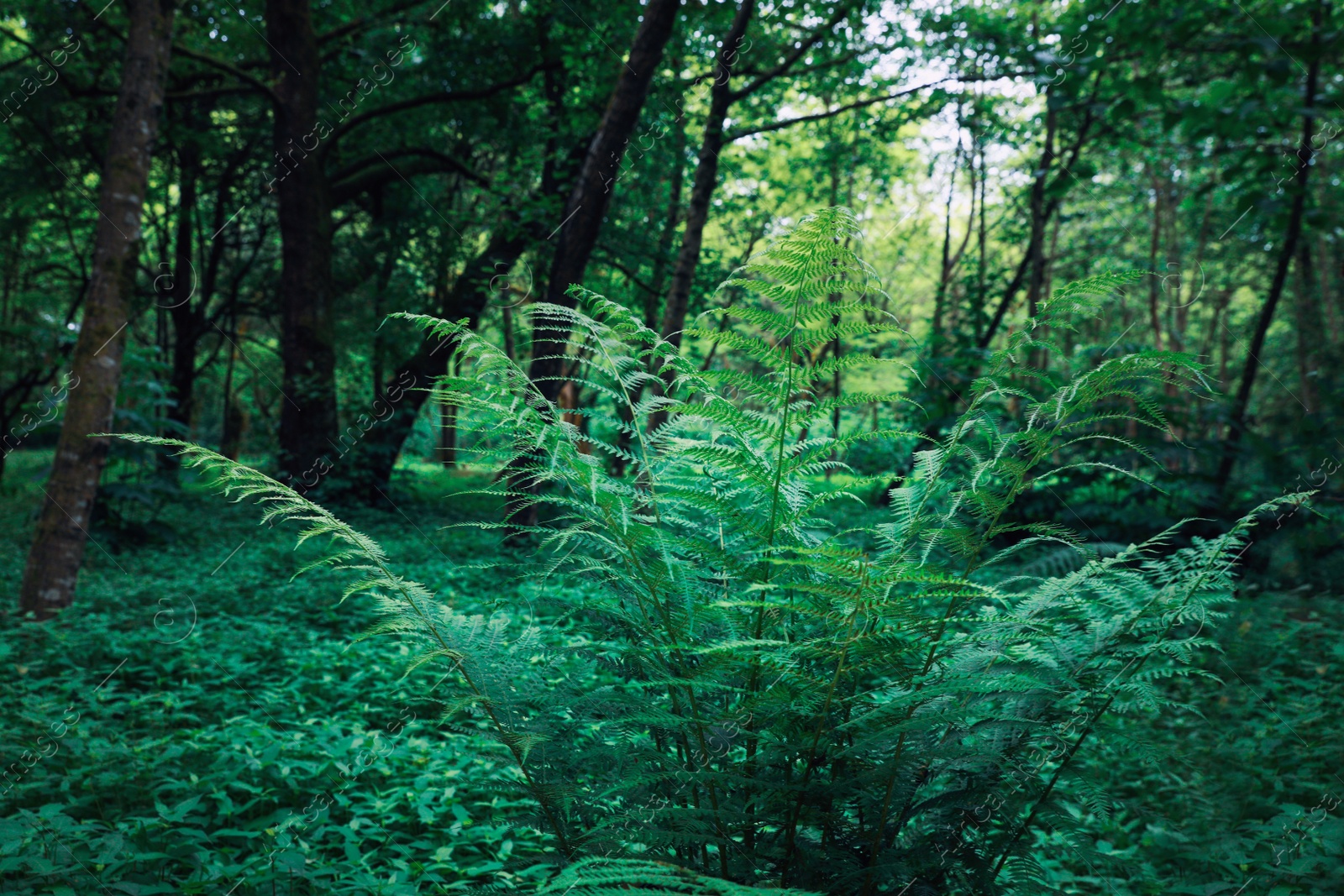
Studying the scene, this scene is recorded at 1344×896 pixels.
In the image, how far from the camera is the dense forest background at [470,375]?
2420mm

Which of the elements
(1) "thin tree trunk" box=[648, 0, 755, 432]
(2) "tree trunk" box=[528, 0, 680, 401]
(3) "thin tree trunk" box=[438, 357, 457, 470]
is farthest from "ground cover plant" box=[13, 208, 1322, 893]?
(1) "thin tree trunk" box=[648, 0, 755, 432]

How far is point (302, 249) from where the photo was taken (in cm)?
1047

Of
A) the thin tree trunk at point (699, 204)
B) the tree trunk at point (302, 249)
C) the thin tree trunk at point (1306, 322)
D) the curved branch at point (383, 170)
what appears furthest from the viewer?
the curved branch at point (383, 170)

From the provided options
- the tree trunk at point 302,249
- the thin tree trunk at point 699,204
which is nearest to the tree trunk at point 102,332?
the thin tree trunk at point 699,204

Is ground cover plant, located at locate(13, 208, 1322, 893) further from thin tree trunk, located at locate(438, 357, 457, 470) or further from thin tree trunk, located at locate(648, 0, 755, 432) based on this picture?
thin tree trunk, located at locate(648, 0, 755, 432)

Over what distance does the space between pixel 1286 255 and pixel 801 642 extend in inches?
220

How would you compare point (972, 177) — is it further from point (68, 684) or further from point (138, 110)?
point (68, 684)

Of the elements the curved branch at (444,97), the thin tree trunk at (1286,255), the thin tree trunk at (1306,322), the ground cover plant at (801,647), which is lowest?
the ground cover plant at (801,647)

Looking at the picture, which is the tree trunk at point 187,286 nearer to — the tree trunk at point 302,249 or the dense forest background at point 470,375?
the dense forest background at point 470,375

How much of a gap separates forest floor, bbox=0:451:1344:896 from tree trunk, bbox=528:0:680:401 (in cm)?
311

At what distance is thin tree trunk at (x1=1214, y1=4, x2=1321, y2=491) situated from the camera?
4180 mm

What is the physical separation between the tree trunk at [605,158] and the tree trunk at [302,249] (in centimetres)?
379

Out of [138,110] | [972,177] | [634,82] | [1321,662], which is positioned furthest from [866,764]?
[972,177]

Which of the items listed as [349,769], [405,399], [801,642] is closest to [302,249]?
[405,399]
